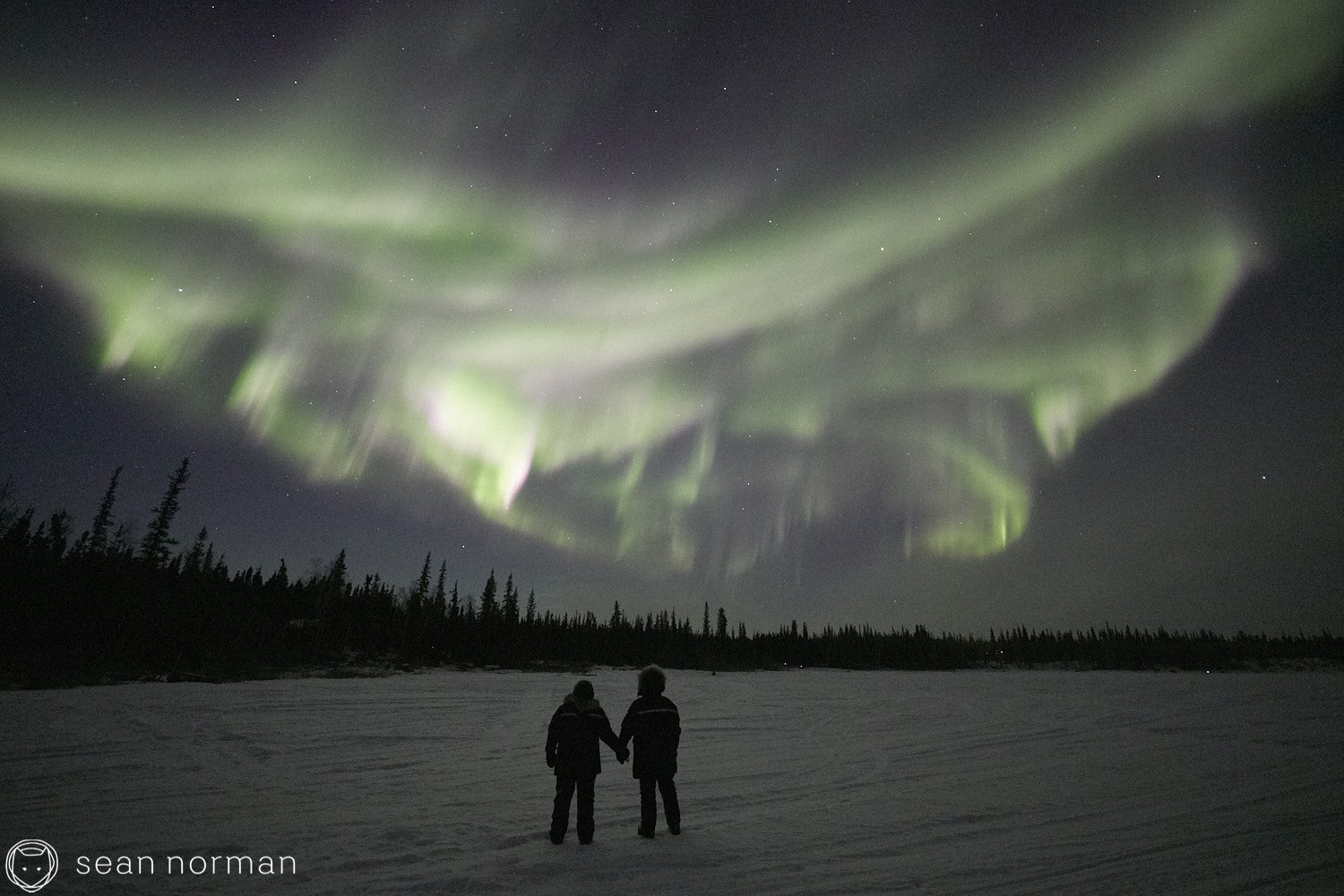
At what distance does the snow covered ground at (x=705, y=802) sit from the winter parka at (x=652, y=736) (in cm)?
99

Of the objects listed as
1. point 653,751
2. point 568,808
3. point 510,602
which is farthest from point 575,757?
point 510,602

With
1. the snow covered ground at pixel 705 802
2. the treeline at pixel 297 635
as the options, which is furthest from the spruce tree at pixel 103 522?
the snow covered ground at pixel 705 802

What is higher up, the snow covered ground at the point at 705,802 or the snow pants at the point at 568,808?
the snow pants at the point at 568,808

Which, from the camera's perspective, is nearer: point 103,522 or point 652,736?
point 652,736

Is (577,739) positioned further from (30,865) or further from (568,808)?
(30,865)

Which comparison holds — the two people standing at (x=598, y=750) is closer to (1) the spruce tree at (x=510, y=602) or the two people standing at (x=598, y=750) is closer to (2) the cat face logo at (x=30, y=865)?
(2) the cat face logo at (x=30, y=865)

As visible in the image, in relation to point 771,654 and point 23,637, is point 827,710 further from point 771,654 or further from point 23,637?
point 771,654

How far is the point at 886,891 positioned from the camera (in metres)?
6.75

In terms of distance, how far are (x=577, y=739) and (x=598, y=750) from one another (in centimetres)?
33

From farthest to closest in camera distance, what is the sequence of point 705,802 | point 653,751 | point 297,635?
point 297,635 → point 705,802 → point 653,751

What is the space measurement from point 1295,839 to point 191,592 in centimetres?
8495

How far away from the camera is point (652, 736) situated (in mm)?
8812

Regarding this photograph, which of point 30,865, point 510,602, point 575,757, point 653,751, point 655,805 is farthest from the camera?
point 510,602

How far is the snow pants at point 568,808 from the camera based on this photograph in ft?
27.3
